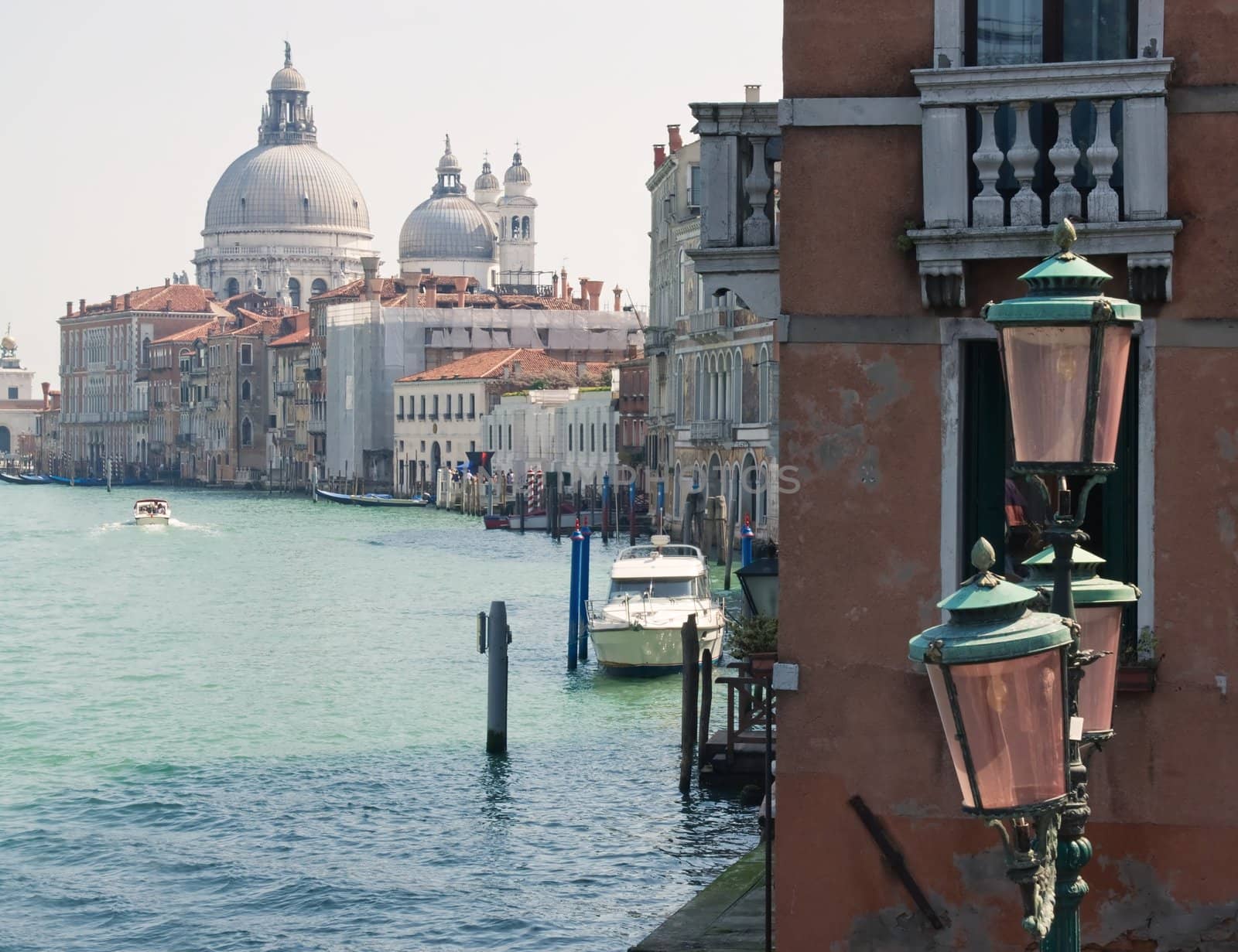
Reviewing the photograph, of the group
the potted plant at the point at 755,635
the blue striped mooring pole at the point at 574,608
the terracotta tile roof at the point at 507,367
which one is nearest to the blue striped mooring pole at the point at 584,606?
the blue striped mooring pole at the point at 574,608

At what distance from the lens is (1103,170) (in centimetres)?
514

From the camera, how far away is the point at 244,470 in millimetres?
100500

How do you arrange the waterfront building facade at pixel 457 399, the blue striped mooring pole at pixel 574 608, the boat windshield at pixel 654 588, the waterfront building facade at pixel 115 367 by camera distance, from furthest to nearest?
the waterfront building facade at pixel 115 367 < the waterfront building facade at pixel 457 399 < the blue striped mooring pole at pixel 574 608 < the boat windshield at pixel 654 588

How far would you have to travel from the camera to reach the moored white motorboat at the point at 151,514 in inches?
2312

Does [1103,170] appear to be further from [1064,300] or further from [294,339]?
[294,339]

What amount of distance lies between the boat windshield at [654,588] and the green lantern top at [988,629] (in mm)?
18113

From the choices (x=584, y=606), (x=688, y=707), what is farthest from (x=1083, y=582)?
(x=584, y=606)

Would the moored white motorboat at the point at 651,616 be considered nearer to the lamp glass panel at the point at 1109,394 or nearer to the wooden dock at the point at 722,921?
the wooden dock at the point at 722,921

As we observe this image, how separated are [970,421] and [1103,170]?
2.28ft

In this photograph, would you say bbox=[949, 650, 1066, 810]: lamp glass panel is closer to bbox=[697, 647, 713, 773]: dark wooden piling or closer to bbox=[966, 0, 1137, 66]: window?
bbox=[966, 0, 1137, 66]: window

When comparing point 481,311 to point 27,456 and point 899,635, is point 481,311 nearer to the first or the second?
point 27,456

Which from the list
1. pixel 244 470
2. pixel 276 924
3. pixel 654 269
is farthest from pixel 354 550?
pixel 244 470

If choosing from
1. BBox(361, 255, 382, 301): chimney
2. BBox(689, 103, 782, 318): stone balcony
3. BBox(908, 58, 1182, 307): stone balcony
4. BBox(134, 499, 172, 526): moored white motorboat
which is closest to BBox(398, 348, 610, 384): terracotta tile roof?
BBox(361, 255, 382, 301): chimney

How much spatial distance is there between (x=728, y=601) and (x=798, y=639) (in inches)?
917
